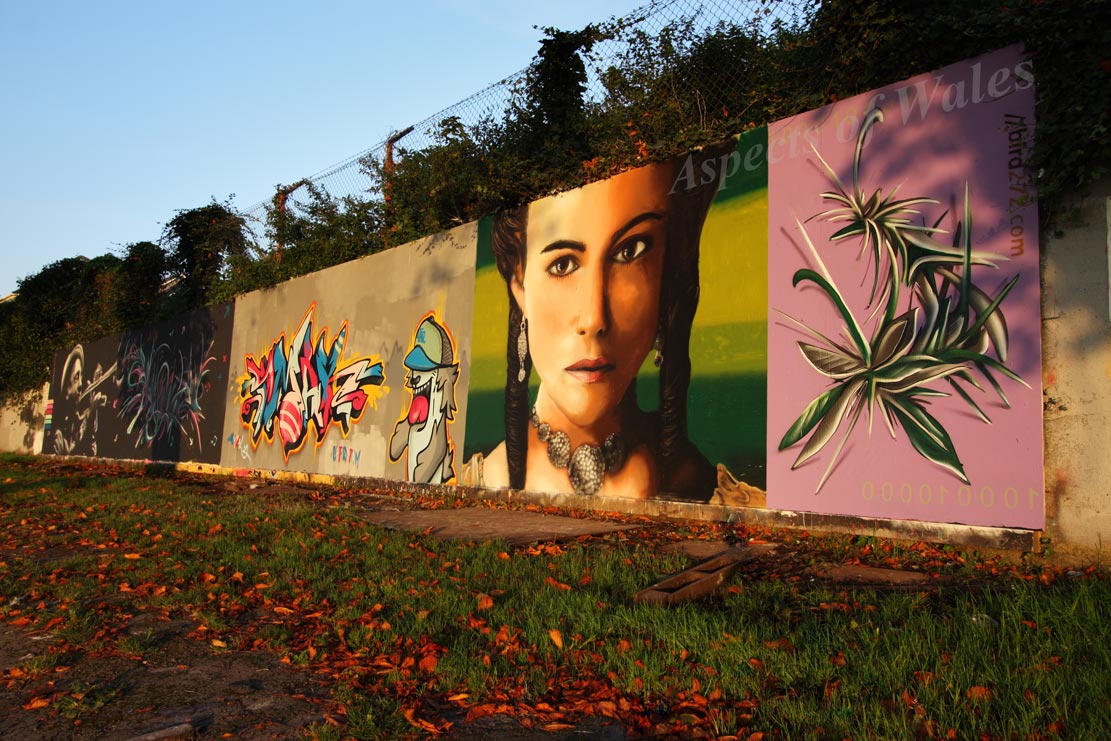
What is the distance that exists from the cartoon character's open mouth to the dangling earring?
1864mm

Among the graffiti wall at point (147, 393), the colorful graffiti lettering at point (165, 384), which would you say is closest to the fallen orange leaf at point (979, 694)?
the graffiti wall at point (147, 393)

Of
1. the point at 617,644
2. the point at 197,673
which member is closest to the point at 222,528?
the point at 197,673

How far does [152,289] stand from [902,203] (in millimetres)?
20811

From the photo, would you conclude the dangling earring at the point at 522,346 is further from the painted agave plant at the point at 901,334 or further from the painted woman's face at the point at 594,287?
the painted agave plant at the point at 901,334

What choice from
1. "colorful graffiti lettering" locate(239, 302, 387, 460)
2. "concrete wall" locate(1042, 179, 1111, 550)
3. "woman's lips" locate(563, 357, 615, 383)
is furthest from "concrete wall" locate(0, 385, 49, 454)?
"concrete wall" locate(1042, 179, 1111, 550)

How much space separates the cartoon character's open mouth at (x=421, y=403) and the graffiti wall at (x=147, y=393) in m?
7.41

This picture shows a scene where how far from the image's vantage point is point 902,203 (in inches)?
227

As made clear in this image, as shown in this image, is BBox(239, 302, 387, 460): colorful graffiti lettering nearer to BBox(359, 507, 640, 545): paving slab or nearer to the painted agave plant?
BBox(359, 507, 640, 545): paving slab

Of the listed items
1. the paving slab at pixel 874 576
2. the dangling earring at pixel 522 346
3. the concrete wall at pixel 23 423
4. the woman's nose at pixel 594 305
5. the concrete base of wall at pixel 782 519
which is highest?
the woman's nose at pixel 594 305

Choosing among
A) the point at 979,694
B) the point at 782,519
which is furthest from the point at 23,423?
the point at 979,694

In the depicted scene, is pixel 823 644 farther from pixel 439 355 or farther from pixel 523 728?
pixel 439 355

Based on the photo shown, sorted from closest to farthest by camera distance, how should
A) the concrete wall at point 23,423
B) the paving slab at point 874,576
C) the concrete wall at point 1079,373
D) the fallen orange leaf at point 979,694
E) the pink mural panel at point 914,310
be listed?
the fallen orange leaf at point 979,694
the paving slab at point 874,576
the concrete wall at point 1079,373
the pink mural panel at point 914,310
the concrete wall at point 23,423

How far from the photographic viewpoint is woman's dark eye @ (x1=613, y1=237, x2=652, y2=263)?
25.9 feet

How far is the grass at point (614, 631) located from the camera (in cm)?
261
